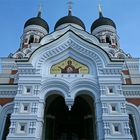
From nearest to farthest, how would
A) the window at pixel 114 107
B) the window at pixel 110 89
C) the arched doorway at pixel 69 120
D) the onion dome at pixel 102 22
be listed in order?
the window at pixel 114 107, the window at pixel 110 89, the arched doorway at pixel 69 120, the onion dome at pixel 102 22

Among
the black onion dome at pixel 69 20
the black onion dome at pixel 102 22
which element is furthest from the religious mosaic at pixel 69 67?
the black onion dome at pixel 102 22

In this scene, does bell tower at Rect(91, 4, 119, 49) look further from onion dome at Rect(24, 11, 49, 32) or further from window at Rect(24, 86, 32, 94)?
window at Rect(24, 86, 32, 94)

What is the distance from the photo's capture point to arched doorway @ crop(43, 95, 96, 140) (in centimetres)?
1396

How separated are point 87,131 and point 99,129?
2.92m

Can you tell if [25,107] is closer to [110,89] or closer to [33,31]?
[110,89]

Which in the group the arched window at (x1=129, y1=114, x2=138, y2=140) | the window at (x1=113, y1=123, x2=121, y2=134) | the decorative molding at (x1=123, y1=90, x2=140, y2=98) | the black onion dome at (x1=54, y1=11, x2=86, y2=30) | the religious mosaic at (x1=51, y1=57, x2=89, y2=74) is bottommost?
the window at (x1=113, y1=123, x2=121, y2=134)

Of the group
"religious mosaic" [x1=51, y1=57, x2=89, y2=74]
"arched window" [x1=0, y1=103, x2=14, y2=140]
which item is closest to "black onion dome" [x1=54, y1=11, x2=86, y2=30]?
"religious mosaic" [x1=51, y1=57, x2=89, y2=74]

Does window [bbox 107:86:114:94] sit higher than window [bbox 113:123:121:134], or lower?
higher

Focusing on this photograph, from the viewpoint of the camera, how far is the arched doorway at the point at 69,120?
1396cm

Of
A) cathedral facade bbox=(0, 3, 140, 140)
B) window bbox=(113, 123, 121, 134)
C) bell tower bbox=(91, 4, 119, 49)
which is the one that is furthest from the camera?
bell tower bbox=(91, 4, 119, 49)

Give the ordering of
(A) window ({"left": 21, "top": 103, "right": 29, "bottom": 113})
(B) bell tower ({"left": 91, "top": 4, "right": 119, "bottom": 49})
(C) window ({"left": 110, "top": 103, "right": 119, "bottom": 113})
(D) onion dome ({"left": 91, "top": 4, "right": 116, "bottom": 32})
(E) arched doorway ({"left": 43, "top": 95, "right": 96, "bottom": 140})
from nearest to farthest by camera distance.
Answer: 1. (C) window ({"left": 110, "top": 103, "right": 119, "bottom": 113})
2. (A) window ({"left": 21, "top": 103, "right": 29, "bottom": 113})
3. (E) arched doorway ({"left": 43, "top": 95, "right": 96, "bottom": 140})
4. (B) bell tower ({"left": 91, "top": 4, "right": 119, "bottom": 49})
5. (D) onion dome ({"left": 91, "top": 4, "right": 116, "bottom": 32})

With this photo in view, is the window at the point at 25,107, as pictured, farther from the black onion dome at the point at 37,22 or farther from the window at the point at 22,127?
the black onion dome at the point at 37,22

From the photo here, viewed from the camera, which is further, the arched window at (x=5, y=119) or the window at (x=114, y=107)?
the arched window at (x=5, y=119)

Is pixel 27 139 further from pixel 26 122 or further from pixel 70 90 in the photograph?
pixel 70 90
